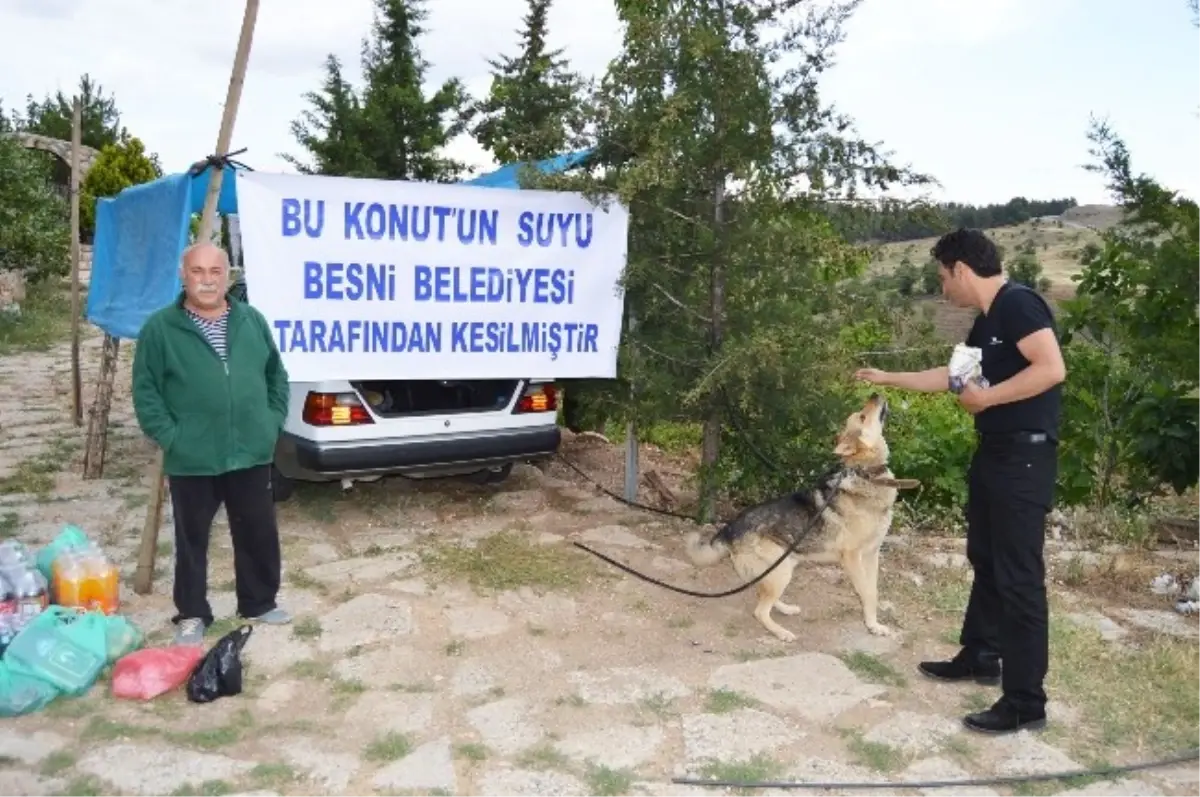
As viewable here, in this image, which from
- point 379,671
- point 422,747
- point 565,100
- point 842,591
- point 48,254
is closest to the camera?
point 422,747

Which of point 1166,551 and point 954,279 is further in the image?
point 1166,551

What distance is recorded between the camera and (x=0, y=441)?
356 inches

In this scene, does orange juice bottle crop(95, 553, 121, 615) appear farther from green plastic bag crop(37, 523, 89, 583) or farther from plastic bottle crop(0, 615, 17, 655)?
plastic bottle crop(0, 615, 17, 655)

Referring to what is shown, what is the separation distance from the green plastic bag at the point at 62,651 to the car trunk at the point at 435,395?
2.34m

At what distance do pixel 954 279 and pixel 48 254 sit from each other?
60.0 ft

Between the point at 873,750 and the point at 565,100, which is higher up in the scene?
the point at 565,100

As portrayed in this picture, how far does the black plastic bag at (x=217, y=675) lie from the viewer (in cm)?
401

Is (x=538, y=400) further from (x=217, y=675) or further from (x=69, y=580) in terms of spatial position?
(x=217, y=675)

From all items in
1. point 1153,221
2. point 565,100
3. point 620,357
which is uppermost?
point 565,100

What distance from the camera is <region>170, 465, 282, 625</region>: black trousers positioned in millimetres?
4594

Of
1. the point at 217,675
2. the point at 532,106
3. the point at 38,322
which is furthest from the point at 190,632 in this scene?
the point at 38,322

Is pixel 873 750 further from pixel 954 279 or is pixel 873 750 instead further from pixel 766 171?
pixel 766 171

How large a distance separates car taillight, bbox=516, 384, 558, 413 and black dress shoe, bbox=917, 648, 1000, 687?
3248 millimetres

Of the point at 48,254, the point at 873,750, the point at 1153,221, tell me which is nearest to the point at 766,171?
the point at 1153,221
